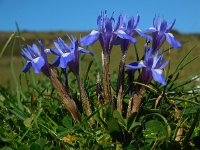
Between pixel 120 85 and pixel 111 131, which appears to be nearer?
pixel 111 131

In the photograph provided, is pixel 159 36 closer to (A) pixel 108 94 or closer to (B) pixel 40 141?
(A) pixel 108 94

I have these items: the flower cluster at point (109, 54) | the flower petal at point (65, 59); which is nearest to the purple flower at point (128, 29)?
the flower cluster at point (109, 54)

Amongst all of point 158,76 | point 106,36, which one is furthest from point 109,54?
point 158,76

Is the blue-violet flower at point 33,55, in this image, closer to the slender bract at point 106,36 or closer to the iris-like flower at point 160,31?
the slender bract at point 106,36

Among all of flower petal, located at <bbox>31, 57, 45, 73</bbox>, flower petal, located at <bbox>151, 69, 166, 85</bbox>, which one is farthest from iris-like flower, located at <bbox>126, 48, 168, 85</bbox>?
flower petal, located at <bbox>31, 57, 45, 73</bbox>

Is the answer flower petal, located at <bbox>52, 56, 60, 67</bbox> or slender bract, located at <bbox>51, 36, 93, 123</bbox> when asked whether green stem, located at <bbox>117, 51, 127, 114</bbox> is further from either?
flower petal, located at <bbox>52, 56, 60, 67</bbox>

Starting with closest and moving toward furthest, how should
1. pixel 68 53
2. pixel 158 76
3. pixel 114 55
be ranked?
pixel 158 76 → pixel 68 53 → pixel 114 55

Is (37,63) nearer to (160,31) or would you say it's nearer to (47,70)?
(47,70)
